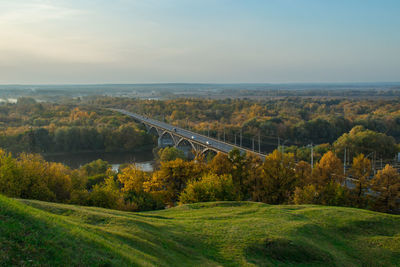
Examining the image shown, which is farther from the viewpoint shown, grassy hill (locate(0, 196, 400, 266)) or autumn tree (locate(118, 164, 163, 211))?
autumn tree (locate(118, 164, 163, 211))

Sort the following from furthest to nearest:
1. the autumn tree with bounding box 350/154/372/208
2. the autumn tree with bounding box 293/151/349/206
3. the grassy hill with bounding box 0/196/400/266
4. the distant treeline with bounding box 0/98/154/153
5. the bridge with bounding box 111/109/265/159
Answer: the distant treeline with bounding box 0/98/154/153, the bridge with bounding box 111/109/265/159, the autumn tree with bounding box 350/154/372/208, the autumn tree with bounding box 293/151/349/206, the grassy hill with bounding box 0/196/400/266

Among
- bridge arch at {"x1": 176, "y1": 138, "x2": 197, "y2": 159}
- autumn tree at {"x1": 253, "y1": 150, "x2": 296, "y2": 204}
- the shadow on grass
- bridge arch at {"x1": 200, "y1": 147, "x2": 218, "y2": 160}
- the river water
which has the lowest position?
the river water

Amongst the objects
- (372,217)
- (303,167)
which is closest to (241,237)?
(372,217)

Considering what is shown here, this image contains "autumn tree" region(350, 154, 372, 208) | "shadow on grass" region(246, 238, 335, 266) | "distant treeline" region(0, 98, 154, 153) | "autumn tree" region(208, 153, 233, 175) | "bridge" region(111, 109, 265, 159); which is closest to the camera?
"shadow on grass" region(246, 238, 335, 266)

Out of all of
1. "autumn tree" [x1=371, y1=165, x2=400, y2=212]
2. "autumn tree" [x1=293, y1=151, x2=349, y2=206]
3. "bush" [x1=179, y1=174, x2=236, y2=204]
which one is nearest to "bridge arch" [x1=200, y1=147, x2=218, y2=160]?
"autumn tree" [x1=293, y1=151, x2=349, y2=206]

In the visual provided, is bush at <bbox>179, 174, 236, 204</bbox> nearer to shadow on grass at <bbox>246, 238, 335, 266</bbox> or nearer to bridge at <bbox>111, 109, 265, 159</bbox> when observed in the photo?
shadow on grass at <bbox>246, 238, 335, 266</bbox>

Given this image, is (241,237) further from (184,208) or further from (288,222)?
(184,208)

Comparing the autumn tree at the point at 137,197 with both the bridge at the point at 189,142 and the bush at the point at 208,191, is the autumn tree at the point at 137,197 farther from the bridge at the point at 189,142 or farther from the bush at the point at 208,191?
the bridge at the point at 189,142

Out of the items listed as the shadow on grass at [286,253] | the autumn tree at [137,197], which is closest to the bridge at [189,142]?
the autumn tree at [137,197]
